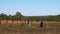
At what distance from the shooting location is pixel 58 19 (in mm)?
81000

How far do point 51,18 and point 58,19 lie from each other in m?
4.95

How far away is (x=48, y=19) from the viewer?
7750cm

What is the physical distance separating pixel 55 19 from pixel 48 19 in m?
3.24

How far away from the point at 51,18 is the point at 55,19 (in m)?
2.82

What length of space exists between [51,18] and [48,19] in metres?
1.16

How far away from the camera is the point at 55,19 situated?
79.3 m

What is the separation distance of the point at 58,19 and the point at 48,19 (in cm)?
530
